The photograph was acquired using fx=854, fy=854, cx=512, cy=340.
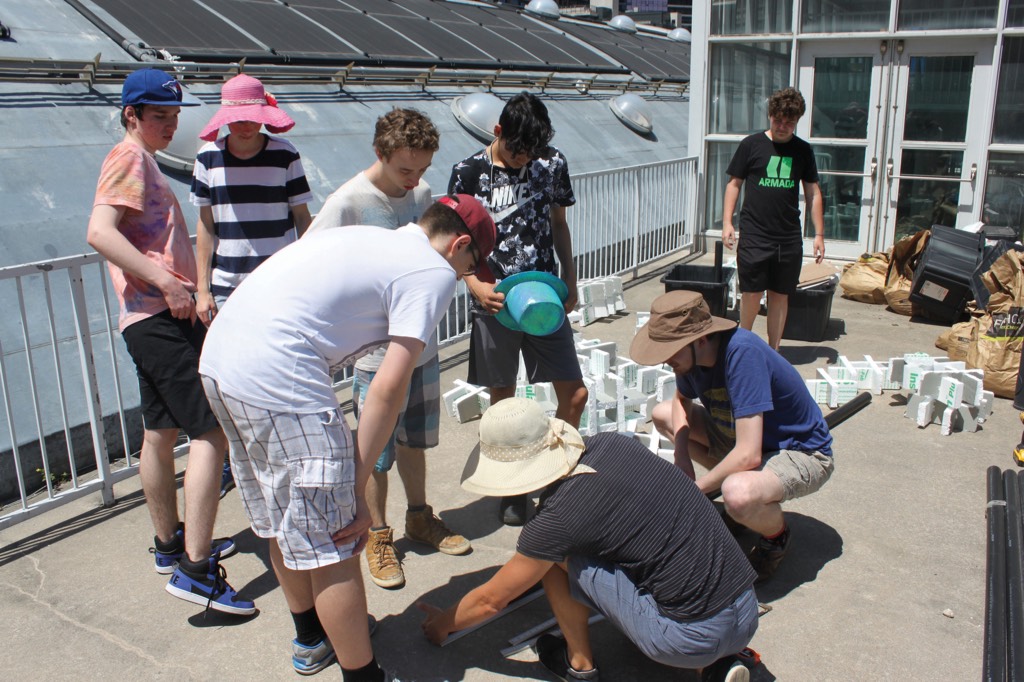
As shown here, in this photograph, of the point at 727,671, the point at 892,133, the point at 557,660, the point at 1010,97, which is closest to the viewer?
the point at 727,671

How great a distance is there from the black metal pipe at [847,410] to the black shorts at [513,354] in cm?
193

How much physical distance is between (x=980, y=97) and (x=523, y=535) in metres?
8.08

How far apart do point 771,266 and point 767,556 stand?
307cm

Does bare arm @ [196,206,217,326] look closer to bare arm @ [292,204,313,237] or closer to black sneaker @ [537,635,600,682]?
bare arm @ [292,204,313,237]

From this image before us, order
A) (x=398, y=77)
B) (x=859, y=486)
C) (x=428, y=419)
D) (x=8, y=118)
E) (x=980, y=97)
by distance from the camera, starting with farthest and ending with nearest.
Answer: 1. (x=398, y=77)
2. (x=980, y=97)
3. (x=8, y=118)
4. (x=859, y=486)
5. (x=428, y=419)

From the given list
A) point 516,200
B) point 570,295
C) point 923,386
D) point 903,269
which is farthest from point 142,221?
point 903,269

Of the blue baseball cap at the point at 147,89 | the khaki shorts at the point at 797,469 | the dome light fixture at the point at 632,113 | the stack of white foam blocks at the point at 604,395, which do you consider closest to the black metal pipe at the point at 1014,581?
the khaki shorts at the point at 797,469

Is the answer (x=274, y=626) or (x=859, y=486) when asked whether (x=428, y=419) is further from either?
(x=859, y=486)

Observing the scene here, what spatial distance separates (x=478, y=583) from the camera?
3.59m

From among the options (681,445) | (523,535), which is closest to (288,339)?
(523,535)

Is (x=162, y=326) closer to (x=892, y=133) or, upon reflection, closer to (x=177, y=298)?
(x=177, y=298)

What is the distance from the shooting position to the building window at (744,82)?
9688 mm

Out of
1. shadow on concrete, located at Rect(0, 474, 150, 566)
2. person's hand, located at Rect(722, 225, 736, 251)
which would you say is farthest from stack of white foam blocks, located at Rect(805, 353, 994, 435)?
shadow on concrete, located at Rect(0, 474, 150, 566)

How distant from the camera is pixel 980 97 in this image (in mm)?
8539
